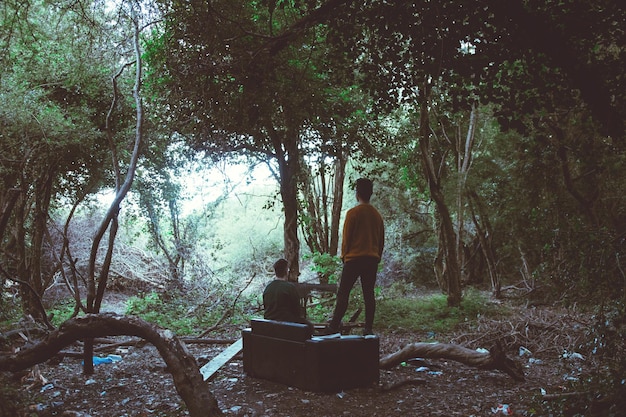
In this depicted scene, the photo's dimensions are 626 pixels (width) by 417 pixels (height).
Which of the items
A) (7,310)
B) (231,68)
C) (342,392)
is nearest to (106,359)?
(7,310)

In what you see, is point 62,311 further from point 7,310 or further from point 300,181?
point 300,181

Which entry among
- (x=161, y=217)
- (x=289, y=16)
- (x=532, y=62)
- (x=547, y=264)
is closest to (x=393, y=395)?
(x=547, y=264)

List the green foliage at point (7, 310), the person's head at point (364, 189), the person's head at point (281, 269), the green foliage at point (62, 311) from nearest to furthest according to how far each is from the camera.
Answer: the person's head at point (364, 189), the person's head at point (281, 269), the green foliage at point (7, 310), the green foliage at point (62, 311)

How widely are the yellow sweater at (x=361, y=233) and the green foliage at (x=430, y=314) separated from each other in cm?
505

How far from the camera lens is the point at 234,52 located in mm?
5801

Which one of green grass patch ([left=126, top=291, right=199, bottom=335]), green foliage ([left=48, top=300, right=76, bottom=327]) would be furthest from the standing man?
green foliage ([left=48, top=300, right=76, bottom=327])

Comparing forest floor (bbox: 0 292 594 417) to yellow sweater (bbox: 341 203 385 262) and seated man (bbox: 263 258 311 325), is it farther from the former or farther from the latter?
yellow sweater (bbox: 341 203 385 262)

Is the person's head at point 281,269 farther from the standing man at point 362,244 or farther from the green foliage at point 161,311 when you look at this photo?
the green foliage at point 161,311

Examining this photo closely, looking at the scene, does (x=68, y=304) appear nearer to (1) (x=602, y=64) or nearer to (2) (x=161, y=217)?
(2) (x=161, y=217)

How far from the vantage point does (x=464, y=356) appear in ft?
23.5

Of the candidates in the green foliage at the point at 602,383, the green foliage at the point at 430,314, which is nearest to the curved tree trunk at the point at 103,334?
the green foliage at the point at 602,383

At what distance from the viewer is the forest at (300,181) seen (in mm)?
5062

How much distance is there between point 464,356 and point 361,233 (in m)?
2.41

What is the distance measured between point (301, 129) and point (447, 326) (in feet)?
17.3
